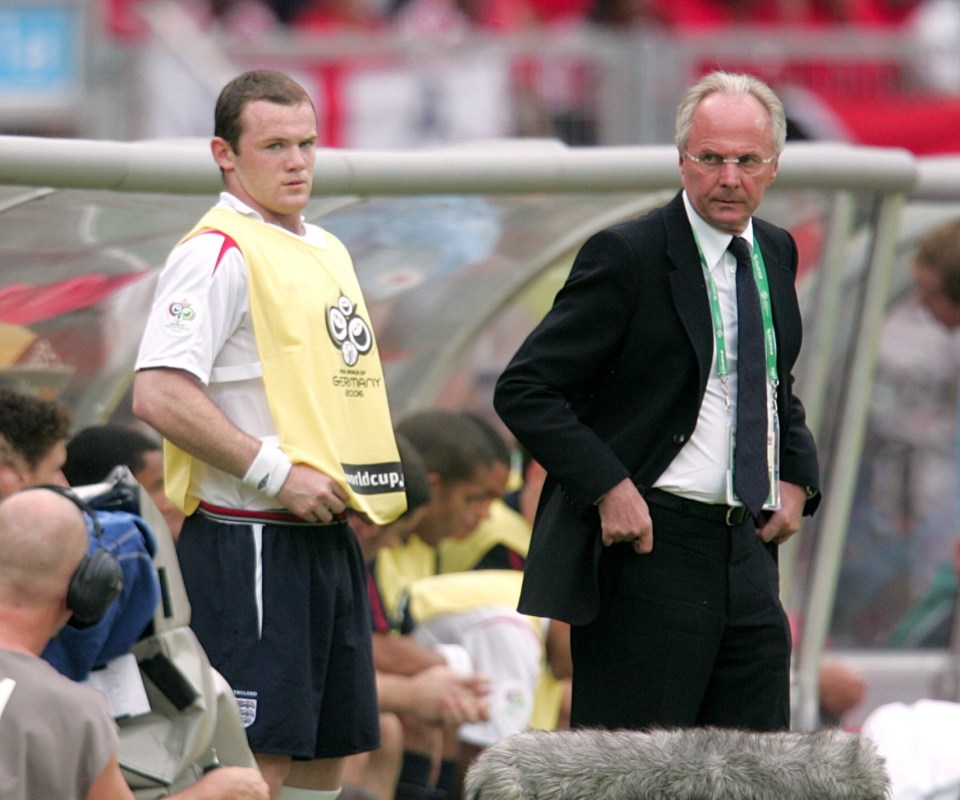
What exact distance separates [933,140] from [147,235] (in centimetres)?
659

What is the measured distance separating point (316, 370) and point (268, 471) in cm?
27

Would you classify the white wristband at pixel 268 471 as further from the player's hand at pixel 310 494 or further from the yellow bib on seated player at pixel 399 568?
the yellow bib on seated player at pixel 399 568

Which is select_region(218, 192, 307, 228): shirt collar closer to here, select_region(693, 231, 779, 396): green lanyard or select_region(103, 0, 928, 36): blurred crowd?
select_region(693, 231, 779, 396): green lanyard

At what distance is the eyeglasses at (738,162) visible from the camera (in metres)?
4.39

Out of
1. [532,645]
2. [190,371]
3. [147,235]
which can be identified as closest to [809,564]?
[532,645]

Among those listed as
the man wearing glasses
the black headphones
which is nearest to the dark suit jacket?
the man wearing glasses

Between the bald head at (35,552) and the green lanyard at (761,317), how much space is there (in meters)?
1.42

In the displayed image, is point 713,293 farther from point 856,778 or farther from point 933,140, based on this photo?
point 933,140

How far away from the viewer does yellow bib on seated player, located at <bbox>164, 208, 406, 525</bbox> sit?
462cm

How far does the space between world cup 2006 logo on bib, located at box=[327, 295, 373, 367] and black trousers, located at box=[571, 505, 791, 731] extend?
75cm

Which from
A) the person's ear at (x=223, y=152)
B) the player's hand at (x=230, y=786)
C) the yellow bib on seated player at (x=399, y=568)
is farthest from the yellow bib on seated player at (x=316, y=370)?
the yellow bib on seated player at (x=399, y=568)

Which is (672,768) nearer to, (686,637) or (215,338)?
(686,637)

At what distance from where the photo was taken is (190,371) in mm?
4523

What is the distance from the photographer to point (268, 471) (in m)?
4.53
